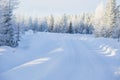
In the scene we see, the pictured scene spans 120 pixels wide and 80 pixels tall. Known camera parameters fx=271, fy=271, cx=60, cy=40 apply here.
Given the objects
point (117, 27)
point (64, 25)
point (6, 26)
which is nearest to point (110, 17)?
point (117, 27)

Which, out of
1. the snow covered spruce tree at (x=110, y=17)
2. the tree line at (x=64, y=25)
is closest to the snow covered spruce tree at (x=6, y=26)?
the tree line at (x=64, y=25)

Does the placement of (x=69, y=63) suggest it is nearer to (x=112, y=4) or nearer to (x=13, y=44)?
(x=13, y=44)

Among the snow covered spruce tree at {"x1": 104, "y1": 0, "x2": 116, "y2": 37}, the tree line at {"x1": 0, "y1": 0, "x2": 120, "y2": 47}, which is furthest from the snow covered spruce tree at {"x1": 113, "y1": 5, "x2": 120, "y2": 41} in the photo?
the snow covered spruce tree at {"x1": 104, "y1": 0, "x2": 116, "y2": 37}

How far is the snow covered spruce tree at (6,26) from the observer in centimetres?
2727

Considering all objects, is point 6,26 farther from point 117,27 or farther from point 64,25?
point 64,25

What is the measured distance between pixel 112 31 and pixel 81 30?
67.9m

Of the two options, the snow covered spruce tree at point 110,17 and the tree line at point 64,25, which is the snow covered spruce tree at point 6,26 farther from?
the snow covered spruce tree at point 110,17

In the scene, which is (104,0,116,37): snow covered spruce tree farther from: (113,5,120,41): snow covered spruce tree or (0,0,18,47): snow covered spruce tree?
Result: (0,0,18,47): snow covered spruce tree

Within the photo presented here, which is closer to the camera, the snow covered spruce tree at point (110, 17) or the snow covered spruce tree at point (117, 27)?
the snow covered spruce tree at point (117, 27)

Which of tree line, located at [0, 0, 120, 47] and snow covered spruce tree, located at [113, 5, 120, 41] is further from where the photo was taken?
snow covered spruce tree, located at [113, 5, 120, 41]

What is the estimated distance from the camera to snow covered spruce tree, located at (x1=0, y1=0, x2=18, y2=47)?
1073 inches

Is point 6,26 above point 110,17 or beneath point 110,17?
beneath

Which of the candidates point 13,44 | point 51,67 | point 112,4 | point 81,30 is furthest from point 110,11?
point 81,30

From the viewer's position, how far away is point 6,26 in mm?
27906
